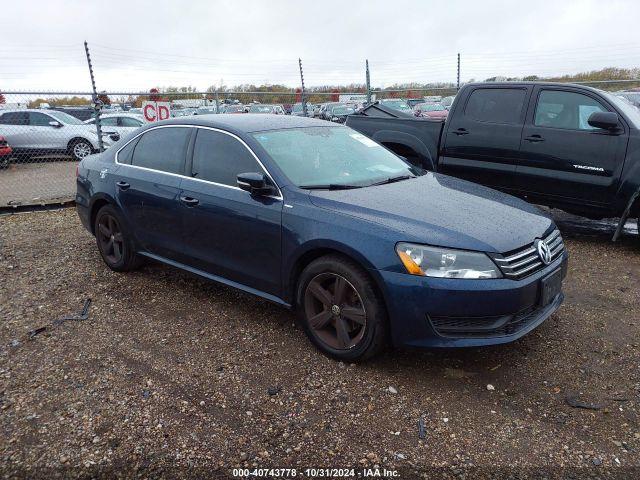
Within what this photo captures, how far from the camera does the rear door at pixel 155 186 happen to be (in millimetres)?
4238

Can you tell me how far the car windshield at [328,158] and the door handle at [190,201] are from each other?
69 centimetres

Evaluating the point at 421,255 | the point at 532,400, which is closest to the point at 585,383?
the point at 532,400

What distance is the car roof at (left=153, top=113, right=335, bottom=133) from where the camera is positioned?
13.2 feet

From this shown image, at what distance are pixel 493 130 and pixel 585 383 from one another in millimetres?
3913

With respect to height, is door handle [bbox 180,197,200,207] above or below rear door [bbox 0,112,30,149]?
below

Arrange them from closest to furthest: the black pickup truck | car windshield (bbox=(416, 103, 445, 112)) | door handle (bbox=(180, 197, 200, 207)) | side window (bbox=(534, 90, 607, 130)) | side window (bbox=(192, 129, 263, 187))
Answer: side window (bbox=(192, 129, 263, 187))
door handle (bbox=(180, 197, 200, 207))
the black pickup truck
side window (bbox=(534, 90, 607, 130))
car windshield (bbox=(416, 103, 445, 112))

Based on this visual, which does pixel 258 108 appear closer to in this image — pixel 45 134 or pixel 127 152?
pixel 45 134

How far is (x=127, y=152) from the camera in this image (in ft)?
15.9

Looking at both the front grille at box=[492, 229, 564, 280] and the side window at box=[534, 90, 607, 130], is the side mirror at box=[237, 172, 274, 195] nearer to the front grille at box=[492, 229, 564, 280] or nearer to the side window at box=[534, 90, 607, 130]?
the front grille at box=[492, 229, 564, 280]

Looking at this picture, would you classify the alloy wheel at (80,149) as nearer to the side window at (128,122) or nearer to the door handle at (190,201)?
the side window at (128,122)

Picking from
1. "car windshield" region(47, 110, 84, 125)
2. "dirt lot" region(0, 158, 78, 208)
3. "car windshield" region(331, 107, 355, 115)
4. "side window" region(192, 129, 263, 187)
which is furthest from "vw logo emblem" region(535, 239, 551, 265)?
"car windshield" region(331, 107, 355, 115)

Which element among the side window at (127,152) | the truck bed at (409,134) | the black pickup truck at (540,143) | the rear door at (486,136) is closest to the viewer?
the side window at (127,152)

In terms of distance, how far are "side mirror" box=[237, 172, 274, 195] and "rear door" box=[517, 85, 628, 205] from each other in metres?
3.81

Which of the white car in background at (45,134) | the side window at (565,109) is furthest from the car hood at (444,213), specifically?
the white car in background at (45,134)
